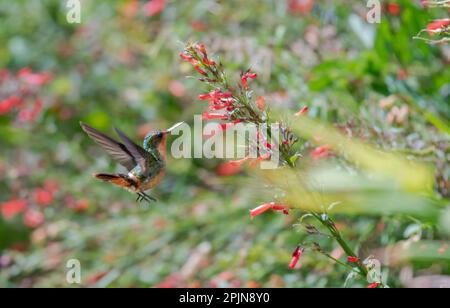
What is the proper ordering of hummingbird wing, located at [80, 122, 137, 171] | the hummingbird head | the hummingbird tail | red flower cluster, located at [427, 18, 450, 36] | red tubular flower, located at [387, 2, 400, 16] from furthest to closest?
red tubular flower, located at [387, 2, 400, 16], the hummingbird head, the hummingbird tail, hummingbird wing, located at [80, 122, 137, 171], red flower cluster, located at [427, 18, 450, 36]

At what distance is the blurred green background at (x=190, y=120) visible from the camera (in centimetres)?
297

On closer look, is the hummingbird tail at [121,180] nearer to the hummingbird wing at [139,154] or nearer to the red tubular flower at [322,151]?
the hummingbird wing at [139,154]

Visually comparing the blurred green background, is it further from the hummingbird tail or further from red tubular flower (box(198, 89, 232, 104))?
the hummingbird tail

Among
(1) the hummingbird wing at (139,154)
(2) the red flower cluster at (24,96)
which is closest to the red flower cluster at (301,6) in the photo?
(2) the red flower cluster at (24,96)

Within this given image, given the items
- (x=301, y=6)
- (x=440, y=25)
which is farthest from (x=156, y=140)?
(x=301, y=6)

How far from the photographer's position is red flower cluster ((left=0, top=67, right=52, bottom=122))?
15.9ft

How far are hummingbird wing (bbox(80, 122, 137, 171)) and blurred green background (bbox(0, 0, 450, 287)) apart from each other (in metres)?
0.35

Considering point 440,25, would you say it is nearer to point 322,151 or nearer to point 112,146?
point 322,151

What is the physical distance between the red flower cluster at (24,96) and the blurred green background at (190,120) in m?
0.02

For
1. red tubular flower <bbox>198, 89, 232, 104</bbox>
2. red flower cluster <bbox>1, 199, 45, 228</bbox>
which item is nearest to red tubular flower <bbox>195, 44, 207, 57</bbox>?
red tubular flower <bbox>198, 89, 232, 104</bbox>

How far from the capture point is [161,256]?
3.94 m

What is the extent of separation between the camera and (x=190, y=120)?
4.71 m

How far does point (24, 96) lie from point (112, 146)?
3281mm
